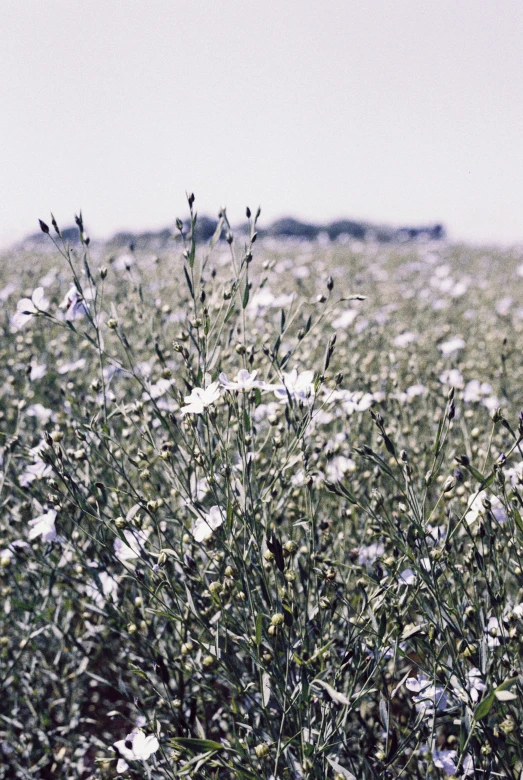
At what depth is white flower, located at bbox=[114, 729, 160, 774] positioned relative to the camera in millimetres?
1187

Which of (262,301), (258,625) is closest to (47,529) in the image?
(258,625)

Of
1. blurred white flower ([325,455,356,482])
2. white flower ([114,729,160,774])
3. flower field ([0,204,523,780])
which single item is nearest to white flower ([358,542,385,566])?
flower field ([0,204,523,780])

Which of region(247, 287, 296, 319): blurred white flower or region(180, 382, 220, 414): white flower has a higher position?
region(180, 382, 220, 414): white flower

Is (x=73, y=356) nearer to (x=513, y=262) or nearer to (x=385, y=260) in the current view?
(x=385, y=260)

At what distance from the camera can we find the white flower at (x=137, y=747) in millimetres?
1187

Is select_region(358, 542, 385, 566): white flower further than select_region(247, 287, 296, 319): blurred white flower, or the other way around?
select_region(247, 287, 296, 319): blurred white flower

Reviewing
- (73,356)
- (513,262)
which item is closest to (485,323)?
(73,356)

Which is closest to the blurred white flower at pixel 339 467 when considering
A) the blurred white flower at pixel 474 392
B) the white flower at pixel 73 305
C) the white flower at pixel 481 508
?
the white flower at pixel 481 508

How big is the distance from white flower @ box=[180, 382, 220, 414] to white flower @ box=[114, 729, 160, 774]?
2.04 feet

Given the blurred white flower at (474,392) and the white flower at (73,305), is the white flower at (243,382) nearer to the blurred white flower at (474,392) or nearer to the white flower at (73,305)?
the white flower at (73,305)

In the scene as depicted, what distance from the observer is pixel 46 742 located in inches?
67.4

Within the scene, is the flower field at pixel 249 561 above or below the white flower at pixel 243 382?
below

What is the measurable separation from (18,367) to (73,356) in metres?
0.26

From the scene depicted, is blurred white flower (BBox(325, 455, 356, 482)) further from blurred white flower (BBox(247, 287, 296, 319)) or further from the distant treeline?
the distant treeline
